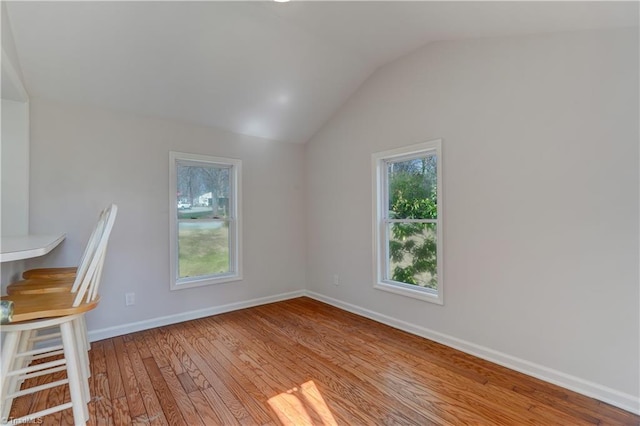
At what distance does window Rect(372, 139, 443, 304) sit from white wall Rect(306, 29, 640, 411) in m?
0.12

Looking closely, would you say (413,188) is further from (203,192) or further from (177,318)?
(177,318)

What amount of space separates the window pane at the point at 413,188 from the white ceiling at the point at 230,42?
3.53 ft

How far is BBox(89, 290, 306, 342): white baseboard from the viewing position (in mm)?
2934

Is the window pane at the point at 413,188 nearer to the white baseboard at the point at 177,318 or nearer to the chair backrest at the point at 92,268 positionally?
the white baseboard at the point at 177,318

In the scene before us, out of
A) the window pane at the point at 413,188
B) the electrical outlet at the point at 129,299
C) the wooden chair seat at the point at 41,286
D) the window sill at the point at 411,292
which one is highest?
the window pane at the point at 413,188

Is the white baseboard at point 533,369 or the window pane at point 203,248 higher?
the window pane at point 203,248

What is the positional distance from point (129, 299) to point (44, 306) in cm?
171

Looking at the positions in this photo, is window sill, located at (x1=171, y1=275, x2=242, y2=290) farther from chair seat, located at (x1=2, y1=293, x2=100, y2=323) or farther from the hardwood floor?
chair seat, located at (x1=2, y1=293, x2=100, y2=323)

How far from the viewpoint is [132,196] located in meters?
3.11

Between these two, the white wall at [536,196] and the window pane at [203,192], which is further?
the window pane at [203,192]

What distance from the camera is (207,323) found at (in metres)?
3.33

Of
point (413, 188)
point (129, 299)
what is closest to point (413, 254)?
point (413, 188)

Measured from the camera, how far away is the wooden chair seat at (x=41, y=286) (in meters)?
1.84

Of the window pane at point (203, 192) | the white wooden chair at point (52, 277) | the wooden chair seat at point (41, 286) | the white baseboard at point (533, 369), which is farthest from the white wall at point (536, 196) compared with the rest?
the wooden chair seat at point (41, 286)
